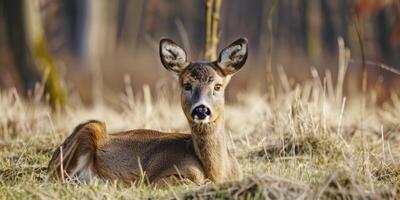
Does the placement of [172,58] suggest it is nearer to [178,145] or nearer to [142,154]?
[178,145]

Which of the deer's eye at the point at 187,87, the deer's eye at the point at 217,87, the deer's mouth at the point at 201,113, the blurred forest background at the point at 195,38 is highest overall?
the deer's eye at the point at 187,87

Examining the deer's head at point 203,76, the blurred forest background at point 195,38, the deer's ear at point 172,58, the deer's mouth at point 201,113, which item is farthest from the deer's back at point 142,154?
the blurred forest background at point 195,38

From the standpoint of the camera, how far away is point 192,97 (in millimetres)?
8234

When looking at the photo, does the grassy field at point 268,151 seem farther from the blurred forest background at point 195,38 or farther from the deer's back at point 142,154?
the blurred forest background at point 195,38

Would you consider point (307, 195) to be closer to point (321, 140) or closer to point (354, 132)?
point (321, 140)

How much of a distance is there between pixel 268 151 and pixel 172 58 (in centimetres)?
158

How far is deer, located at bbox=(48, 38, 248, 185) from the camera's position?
828cm

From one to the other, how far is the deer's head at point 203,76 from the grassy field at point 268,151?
0.58 meters

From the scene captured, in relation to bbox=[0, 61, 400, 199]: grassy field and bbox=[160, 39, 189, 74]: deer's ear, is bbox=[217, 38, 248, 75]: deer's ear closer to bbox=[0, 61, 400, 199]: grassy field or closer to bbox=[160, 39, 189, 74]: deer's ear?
bbox=[160, 39, 189, 74]: deer's ear

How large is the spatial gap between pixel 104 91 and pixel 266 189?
20.8m

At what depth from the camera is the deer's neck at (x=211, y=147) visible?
331 inches

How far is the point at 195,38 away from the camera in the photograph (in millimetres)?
35125

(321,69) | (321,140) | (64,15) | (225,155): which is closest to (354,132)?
(321,140)

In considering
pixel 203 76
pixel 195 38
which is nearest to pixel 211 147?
pixel 203 76
